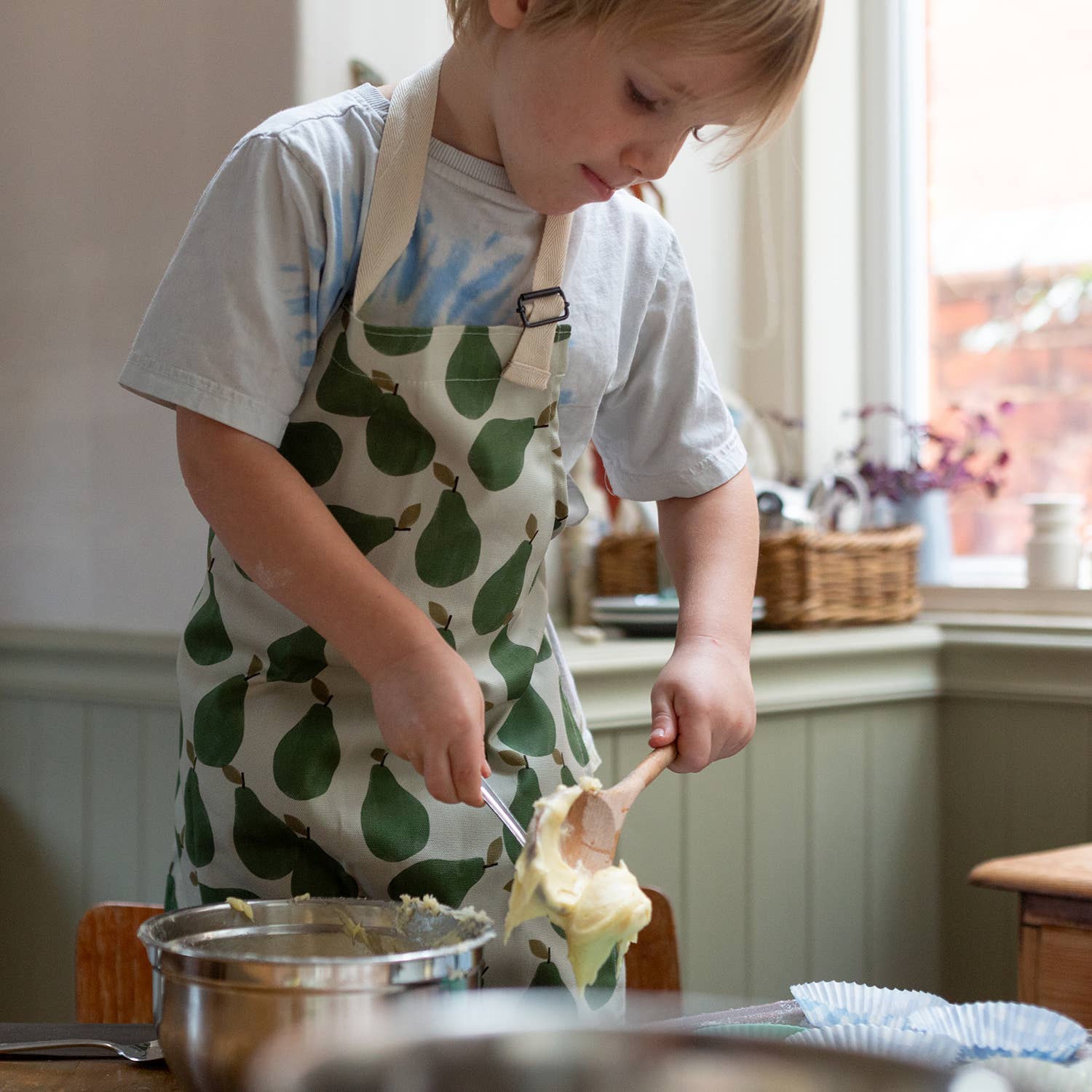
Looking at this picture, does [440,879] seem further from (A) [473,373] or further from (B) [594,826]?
(A) [473,373]

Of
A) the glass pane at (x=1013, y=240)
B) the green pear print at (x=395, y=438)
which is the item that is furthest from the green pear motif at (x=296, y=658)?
the glass pane at (x=1013, y=240)

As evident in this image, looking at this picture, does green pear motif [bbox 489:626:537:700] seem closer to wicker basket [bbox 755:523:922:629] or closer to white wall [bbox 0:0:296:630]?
white wall [bbox 0:0:296:630]

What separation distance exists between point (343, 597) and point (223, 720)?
155 millimetres

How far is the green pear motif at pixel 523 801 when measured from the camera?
816 mm

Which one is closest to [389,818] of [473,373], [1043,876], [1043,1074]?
[473,373]

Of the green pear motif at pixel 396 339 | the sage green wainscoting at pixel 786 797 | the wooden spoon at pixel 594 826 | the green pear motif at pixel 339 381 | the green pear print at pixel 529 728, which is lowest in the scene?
the sage green wainscoting at pixel 786 797

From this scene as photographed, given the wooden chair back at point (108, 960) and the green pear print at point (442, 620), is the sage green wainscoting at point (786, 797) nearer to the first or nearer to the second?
the wooden chair back at point (108, 960)

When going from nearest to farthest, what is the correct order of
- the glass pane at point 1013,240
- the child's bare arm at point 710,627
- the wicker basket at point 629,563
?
the child's bare arm at point 710,627 < the wicker basket at point 629,563 < the glass pane at point 1013,240

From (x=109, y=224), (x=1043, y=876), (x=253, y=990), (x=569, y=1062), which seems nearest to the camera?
(x=569, y=1062)

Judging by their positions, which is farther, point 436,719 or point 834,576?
point 834,576

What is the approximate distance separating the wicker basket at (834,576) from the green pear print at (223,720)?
1080 mm

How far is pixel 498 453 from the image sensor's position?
82 cm

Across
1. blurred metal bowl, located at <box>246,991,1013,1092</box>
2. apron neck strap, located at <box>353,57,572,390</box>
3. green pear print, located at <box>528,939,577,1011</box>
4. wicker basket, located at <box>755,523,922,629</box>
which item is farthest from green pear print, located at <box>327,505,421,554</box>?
wicker basket, located at <box>755,523,922,629</box>

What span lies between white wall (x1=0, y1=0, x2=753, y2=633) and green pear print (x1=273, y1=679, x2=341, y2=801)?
0.70 meters
